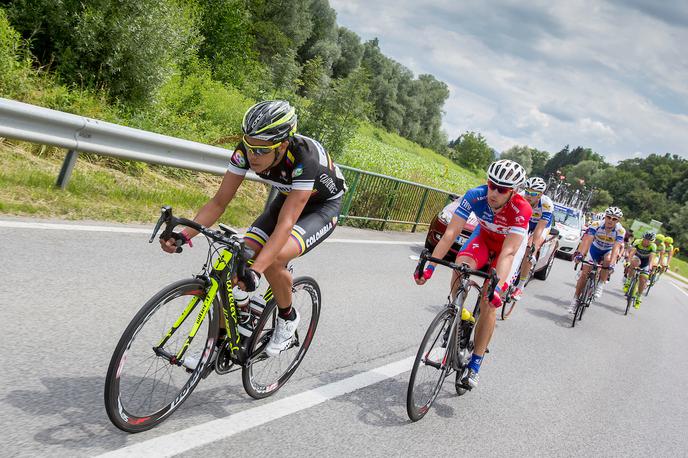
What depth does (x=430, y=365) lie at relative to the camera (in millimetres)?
4539

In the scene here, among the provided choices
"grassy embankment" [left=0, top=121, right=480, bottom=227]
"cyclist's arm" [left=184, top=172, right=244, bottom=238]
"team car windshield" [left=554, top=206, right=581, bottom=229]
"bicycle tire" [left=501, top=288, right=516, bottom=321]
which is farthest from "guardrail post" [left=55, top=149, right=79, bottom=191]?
"team car windshield" [left=554, top=206, right=581, bottom=229]

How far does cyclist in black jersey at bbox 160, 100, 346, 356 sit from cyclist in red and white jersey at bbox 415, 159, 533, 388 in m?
1.09

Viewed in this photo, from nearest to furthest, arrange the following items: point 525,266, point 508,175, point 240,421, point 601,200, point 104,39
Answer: point 240,421 → point 508,175 → point 525,266 → point 104,39 → point 601,200

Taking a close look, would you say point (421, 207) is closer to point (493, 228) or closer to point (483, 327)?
point (493, 228)

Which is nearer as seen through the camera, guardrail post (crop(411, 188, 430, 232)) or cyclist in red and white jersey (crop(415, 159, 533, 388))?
cyclist in red and white jersey (crop(415, 159, 533, 388))

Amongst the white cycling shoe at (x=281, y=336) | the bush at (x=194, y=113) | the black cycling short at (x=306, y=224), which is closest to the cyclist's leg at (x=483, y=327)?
the black cycling short at (x=306, y=224)

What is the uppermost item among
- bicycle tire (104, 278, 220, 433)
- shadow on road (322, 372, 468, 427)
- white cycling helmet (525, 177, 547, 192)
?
white cycling helmet (525, 177, 547, 192)

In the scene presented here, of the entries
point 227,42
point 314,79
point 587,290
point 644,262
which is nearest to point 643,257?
point 644,262

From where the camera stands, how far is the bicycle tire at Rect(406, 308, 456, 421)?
4.26 m

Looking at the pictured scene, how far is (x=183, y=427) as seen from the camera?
11.0ft

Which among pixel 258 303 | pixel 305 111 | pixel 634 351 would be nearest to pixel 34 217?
pixel 258 303

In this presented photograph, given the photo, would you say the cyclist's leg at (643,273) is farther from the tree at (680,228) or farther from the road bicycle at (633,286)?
the tree at (680,228)

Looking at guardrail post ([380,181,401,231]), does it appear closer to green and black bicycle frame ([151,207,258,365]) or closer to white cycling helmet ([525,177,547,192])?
white cycling helmet ([525,177,547,192])

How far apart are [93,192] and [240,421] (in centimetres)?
527
